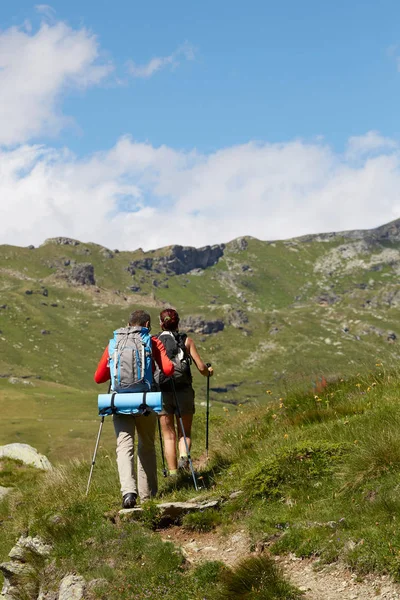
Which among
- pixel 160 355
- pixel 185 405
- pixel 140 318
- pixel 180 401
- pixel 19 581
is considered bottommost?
pixel 19 581

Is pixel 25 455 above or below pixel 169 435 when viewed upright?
below

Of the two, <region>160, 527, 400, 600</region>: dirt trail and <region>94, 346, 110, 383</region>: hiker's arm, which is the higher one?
<region>94, 346, 110, 383</region>: hiker's arm

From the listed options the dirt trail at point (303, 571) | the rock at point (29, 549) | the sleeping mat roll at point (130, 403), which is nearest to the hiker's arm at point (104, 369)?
the sleeping mat roll at point (130, 403)

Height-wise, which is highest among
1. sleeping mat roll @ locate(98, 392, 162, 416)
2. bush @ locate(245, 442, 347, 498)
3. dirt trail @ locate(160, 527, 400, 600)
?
sleeping mat roll @ locate(98, 392, 162, 416)

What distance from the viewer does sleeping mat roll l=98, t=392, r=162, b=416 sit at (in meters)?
10.2

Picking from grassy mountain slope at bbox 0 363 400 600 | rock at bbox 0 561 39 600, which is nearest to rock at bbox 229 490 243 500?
grassy mountain slope at bbox 0 363 400 600

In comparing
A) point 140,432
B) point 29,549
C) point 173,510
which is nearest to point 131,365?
point 140,432

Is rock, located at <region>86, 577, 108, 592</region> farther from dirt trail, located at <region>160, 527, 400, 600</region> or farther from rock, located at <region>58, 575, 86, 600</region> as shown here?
dirt trail, located at <region>160, 527, 400, 600</region>

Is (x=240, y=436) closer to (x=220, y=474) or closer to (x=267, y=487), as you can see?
(x=220, y=474)

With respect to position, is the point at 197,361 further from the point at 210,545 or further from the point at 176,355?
the point at 210,545

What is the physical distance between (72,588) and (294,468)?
3.88 metres

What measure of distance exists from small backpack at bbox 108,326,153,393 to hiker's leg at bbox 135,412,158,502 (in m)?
0.82

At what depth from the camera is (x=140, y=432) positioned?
10984mm

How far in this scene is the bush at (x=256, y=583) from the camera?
261 inches
